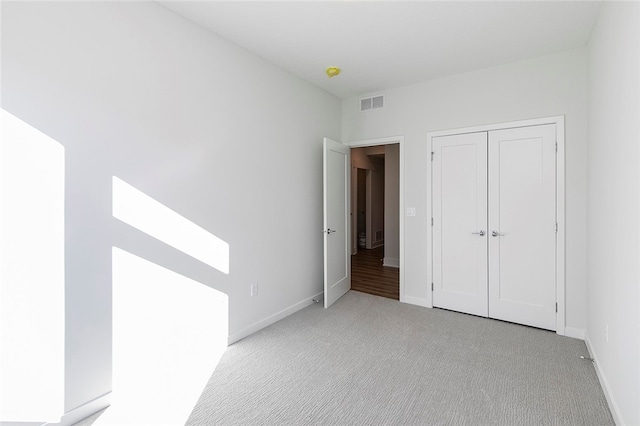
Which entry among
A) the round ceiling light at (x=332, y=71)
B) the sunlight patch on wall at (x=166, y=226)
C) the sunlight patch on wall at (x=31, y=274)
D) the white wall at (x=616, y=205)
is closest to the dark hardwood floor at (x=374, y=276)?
the white wall at (x=616, y=205)

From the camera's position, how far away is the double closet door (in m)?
3.09

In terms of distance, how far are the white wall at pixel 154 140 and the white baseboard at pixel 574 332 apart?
2765mm

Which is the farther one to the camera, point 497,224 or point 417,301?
point 417,301

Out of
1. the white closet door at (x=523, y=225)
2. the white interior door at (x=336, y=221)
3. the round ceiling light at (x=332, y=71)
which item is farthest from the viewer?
the white interior door at (x=336, y=221)

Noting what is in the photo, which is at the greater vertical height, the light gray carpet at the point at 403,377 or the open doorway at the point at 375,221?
the open doorway at the point at 375,221

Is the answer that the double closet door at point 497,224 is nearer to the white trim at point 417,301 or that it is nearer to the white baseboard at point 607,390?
the white trim at point 417,301

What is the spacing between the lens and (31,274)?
1678mm

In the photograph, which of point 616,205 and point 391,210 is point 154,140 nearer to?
point 616,205

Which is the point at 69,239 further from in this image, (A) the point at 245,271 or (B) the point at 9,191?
(A) the point at 245,271

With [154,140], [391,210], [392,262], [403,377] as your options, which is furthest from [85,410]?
[391,210]

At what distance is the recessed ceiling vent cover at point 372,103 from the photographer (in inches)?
160

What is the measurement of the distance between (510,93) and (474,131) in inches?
19.5

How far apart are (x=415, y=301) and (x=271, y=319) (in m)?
1.84

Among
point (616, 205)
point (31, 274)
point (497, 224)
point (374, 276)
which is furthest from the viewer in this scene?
point (374, 276)
